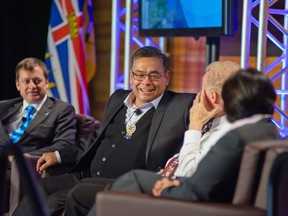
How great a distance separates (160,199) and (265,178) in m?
0.45

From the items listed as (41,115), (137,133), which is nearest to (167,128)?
(137,133)

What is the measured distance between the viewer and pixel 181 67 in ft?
20.3

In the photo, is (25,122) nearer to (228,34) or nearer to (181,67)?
(228,34)

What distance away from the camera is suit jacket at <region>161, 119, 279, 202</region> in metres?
2.49

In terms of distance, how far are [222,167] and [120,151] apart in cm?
128

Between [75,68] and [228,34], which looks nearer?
[228,34]

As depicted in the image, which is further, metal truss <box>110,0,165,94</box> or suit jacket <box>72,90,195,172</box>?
metal truss <box>110,0,165,94</box>

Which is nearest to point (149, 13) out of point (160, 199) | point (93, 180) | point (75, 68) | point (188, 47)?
point (188, 47)

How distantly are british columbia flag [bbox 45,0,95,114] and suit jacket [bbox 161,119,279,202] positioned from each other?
13.1ft

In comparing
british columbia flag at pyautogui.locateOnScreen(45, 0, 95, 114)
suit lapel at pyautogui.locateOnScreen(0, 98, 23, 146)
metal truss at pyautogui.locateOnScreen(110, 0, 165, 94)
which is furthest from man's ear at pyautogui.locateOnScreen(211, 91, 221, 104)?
british columbia flag at pyautogui.locateOnScreen(45, 0, 95, 114)

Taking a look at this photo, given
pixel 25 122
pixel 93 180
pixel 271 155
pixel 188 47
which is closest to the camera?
pixel 271 155

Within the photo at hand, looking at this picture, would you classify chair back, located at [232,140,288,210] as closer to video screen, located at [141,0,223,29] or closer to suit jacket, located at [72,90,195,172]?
suit jacket, located at [72,90,195,172]

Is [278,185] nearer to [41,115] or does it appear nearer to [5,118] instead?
[41,115]

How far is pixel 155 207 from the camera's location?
2.56 m
